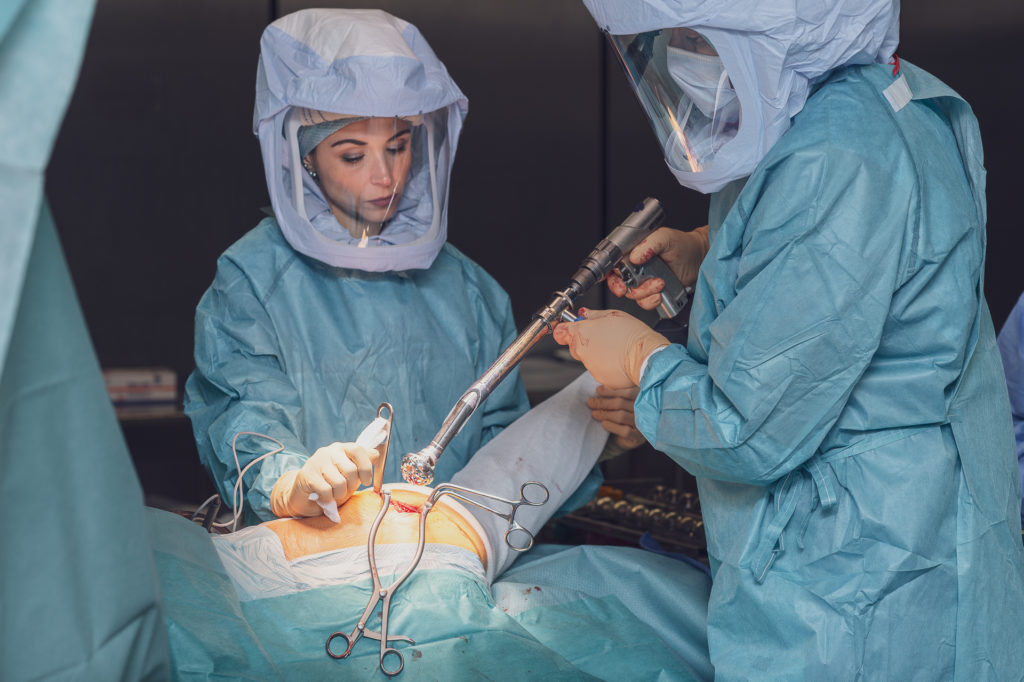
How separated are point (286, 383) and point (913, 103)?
1316 millimetres

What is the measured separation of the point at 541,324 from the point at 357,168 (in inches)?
23.8

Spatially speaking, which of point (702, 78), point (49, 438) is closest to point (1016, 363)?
point (702, 78)

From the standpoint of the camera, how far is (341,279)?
7.82 ft

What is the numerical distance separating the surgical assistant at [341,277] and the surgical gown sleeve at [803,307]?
953mm

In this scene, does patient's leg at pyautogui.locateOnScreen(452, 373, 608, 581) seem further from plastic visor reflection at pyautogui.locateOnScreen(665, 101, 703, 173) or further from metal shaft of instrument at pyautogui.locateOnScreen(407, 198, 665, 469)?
plastic visor reflection at pyautogui.locateOnScreen(665, 101, 703, 173)

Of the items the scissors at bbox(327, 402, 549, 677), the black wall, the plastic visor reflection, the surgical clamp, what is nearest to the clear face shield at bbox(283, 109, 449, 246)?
the scissors at bbox(327, 402, 549, 677)

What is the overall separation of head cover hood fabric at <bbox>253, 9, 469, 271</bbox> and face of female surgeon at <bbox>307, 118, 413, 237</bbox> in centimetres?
4

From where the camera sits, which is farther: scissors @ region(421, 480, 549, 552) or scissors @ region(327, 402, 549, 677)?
scissors @ region(421, 480, 549, 552)

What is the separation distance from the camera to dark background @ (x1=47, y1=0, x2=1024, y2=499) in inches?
146

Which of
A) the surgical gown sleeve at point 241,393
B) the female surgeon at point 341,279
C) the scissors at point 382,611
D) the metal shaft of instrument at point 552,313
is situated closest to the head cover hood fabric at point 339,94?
the female surgeon at point 341,279

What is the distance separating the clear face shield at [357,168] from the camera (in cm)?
233

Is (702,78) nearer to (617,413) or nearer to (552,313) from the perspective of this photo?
(552,313)

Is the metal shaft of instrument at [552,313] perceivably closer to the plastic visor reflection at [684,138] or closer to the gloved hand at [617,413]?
the gloved hand at [617,413]

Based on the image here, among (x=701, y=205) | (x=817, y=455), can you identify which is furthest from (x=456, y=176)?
(x=817, y=455)
